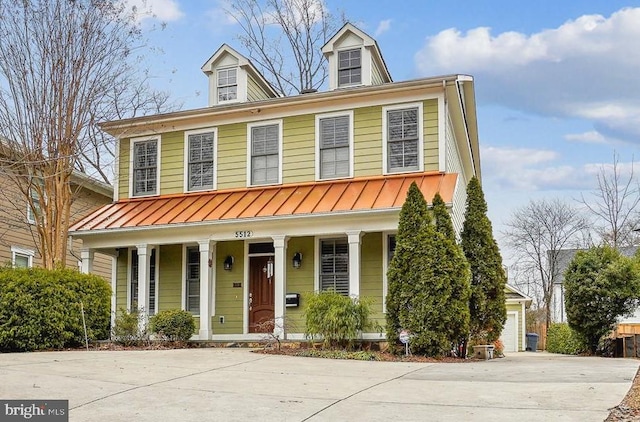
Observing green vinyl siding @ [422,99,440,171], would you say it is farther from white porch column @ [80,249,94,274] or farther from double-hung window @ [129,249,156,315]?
white porch column @ [80,249,94,274]

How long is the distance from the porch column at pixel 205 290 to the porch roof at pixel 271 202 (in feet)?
2.21

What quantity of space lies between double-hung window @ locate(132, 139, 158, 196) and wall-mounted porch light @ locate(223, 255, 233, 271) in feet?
9.51

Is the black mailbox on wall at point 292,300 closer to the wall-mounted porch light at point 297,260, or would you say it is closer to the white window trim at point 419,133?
the wall-mounted porch light at point 297,260

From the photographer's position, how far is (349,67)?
669 inches

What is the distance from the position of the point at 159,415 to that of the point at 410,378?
12.5ft

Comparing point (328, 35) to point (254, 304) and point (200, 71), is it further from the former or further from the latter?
point (254, 304)

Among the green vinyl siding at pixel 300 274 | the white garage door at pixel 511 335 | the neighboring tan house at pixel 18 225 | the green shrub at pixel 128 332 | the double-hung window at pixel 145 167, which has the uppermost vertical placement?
the double-hung window at pixel 145 167

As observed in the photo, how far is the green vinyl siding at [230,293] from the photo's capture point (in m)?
16.2

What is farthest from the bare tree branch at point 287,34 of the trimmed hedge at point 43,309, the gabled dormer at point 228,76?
the trimmed hedge at point 43,309

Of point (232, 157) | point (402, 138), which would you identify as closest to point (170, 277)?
point (232, 157)

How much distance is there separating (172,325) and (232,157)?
4.55 metres

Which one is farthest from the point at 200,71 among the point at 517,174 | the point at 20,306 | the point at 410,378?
the point at 517,174

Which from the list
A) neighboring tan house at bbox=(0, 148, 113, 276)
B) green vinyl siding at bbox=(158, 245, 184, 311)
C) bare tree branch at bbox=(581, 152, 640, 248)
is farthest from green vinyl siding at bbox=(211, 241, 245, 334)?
bare tree branch at bbox=(581, 152, 640, 248)

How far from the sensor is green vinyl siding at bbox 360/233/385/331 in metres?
15.0
